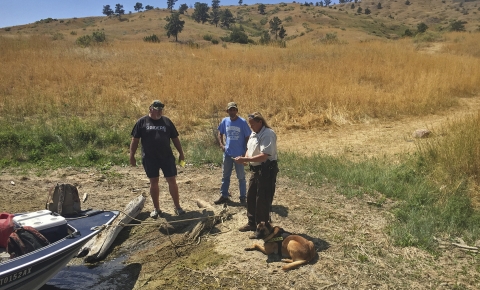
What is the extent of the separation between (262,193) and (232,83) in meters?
9.49

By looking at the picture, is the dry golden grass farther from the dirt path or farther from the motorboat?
the motorboat

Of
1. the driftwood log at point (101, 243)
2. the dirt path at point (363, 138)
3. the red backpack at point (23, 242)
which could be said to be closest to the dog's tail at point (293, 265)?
the driftwood log at point (101, 243)

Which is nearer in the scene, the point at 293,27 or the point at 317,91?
the point at 317,91

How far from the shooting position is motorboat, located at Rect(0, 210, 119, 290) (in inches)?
135

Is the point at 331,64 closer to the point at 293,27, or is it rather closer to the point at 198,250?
the point at 198,250

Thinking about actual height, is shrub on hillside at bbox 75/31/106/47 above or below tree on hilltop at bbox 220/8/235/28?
below

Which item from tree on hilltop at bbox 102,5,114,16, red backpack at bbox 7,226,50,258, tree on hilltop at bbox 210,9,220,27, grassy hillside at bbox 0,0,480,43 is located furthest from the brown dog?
tree on hilltop at bbox 102,5,114,16

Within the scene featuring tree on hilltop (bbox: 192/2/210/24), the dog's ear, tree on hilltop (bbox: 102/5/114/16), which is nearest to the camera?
the dog's ear

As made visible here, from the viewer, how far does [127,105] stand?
A: 38.7 ft

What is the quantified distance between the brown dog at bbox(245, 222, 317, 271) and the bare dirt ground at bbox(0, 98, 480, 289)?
85 millimetres

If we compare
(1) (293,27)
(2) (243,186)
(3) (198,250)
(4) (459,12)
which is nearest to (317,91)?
(2) (243,186)

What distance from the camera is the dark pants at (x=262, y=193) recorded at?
14.6ft

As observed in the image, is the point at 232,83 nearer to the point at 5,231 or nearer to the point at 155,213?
the point at 155,213

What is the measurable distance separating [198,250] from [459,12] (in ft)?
255
